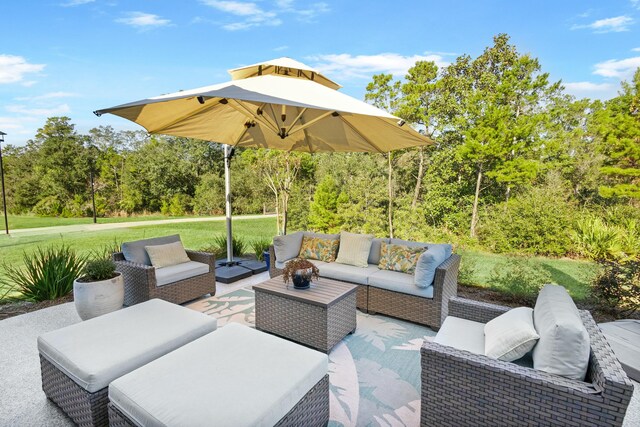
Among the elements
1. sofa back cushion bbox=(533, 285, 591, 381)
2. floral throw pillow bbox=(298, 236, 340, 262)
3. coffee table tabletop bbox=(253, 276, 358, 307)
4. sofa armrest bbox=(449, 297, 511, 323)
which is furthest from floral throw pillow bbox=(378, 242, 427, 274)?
sofa back cushion bbox=(533, 285, 591, 381)

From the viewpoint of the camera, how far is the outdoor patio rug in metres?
2.11

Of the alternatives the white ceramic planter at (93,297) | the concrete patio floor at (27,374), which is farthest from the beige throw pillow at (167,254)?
the concrete patio floor at (27,374)

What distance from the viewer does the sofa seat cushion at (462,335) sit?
2.11 m

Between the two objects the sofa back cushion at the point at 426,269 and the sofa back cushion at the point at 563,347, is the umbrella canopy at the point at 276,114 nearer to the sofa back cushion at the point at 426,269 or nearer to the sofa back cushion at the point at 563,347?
the sofa back cushion at the point at 426,269

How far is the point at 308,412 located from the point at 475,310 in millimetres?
1631

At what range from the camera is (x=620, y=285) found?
3572 millimetres

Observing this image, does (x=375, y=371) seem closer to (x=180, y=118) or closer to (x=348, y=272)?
(x=348, y=272)

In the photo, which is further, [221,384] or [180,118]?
[180,118]

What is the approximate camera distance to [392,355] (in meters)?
2.88

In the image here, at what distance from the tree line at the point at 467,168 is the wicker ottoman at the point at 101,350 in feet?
15.6

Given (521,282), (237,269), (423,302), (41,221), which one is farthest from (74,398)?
(41,221)

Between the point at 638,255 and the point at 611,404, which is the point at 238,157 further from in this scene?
the point at 611,404

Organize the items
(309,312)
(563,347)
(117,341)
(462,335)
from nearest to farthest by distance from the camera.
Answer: (563,347) < (117,341) < (462,335) < (309,312)

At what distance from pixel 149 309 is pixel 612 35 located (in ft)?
29.6
